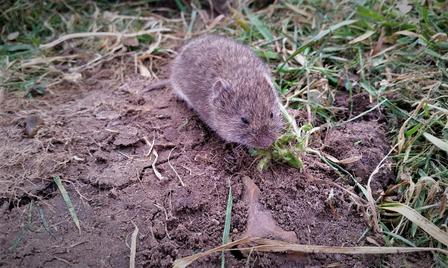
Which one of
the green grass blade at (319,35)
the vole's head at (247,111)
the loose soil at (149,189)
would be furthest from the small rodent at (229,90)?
the green grass blade at (319,35)

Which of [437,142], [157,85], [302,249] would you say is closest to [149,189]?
[302,249]

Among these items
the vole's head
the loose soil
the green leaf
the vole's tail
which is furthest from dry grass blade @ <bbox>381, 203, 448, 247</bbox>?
the vole's tail

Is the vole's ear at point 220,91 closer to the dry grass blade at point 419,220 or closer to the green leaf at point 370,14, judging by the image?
the dry grass blade at point 419,220

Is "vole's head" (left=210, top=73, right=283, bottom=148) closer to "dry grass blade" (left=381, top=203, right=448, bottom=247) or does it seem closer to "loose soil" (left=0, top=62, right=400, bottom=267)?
"loose soil" (left=0, top=62, right=400, bottom=267)

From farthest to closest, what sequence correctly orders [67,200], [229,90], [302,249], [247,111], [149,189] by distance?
[229,90]
[247,111]
[149,189]
[67,200]
[302,249]

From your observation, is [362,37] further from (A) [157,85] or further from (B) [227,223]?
(B) [227,223]

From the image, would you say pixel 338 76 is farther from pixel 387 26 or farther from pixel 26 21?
pixel 26 21

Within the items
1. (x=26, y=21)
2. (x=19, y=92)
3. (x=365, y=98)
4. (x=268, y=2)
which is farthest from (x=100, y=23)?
(x=365, y=98)
